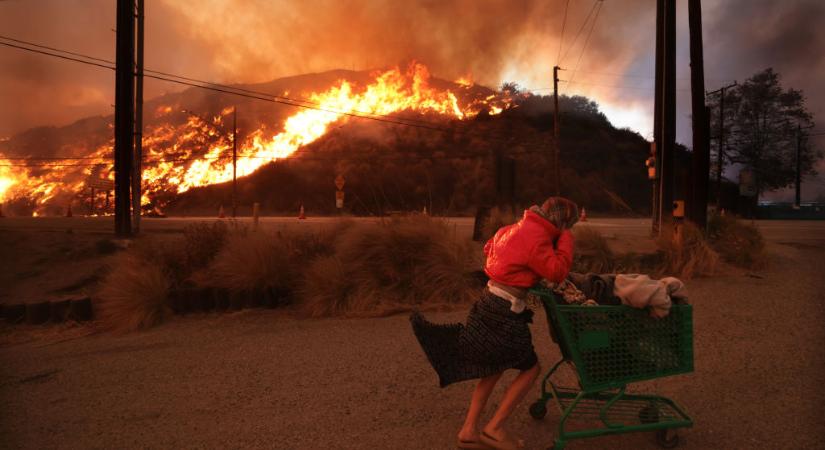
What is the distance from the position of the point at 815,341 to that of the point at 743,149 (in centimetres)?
4852

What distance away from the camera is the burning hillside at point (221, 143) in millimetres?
49312

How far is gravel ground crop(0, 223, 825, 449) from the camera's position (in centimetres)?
334

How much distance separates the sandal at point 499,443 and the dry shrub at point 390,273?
3.65m

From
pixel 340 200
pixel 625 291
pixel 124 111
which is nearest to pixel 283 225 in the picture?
pixel 124 111

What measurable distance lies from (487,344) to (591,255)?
248 inches

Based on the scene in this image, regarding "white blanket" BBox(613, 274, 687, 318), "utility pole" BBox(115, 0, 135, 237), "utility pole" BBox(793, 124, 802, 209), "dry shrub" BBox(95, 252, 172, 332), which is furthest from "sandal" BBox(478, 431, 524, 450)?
"utility pole" BBox(793, 124, 802, 209)

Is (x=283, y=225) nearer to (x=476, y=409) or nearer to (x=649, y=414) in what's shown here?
(x=476, y=409)

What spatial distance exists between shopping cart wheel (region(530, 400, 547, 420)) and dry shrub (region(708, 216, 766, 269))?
7.77m

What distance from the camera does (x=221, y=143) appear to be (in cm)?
5656

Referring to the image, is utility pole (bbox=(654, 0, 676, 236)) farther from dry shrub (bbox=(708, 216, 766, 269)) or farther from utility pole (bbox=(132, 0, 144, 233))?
utility pole (bbox=(132, 0, 144, 233))

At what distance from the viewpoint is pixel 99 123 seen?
83.7 metres

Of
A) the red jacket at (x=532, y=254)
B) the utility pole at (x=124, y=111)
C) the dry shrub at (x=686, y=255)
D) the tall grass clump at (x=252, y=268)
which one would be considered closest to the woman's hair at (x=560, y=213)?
the red jacket at (x=532, y=254)

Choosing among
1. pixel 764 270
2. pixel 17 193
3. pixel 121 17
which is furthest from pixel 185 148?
pixel 764 270

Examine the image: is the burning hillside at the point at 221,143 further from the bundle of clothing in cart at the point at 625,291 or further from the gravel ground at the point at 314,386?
the bundle of clothing in cart at the point at 625,291
